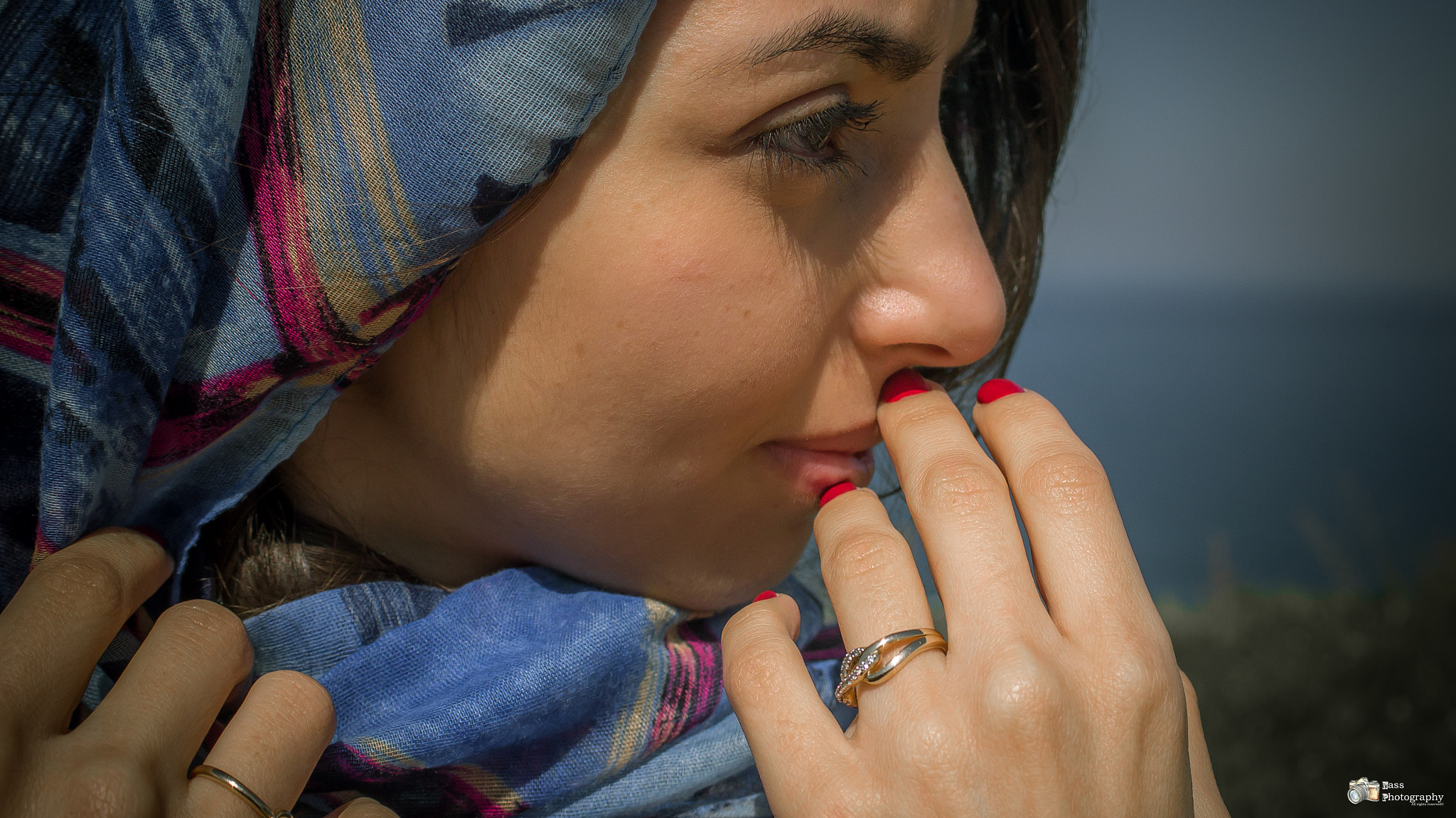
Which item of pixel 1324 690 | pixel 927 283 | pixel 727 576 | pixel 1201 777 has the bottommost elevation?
pixel 1324 690

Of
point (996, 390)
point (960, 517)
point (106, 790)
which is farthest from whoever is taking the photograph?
point (996, 390)

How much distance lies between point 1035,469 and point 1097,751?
37 cm

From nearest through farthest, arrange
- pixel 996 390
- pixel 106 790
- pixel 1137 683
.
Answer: pixel 106 790, pixel 1137 683, pixel 996 390

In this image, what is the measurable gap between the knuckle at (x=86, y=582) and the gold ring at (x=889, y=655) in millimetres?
894

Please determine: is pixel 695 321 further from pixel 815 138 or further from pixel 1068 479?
pixel 1068 479

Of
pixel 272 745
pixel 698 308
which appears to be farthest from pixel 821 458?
pixel 272 745

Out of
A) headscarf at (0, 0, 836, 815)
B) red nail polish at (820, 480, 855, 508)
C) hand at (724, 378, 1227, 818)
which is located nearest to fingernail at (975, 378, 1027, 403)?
hand at (724, 378, 1227, 818)

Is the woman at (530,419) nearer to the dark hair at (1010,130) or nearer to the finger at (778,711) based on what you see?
the finger at (778,711)

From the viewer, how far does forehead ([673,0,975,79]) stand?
102cm

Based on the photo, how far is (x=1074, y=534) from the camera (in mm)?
1166

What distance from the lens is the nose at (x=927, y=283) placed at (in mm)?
1285

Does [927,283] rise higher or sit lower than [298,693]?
higher

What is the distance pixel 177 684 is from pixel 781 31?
101 centimetres

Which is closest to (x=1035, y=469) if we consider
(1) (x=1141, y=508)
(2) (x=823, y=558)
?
(2) (x=823, y=558)
